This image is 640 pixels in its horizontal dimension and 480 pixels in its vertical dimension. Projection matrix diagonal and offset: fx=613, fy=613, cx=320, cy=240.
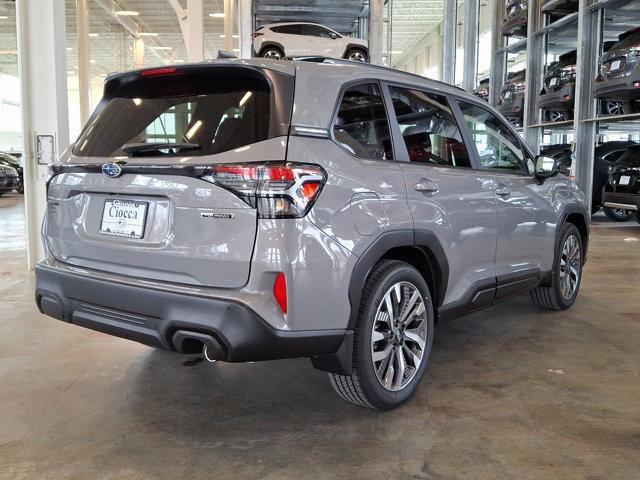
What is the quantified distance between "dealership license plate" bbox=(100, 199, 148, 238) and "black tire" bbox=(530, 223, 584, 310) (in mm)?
3132

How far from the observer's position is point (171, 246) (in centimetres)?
243

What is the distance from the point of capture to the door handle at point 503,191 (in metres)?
3.65

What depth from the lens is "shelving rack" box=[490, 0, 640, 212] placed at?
11109mm

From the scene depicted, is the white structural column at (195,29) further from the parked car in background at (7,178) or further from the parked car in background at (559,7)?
the parked car in background at (7,178)

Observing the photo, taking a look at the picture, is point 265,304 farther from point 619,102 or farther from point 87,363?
point 619,102

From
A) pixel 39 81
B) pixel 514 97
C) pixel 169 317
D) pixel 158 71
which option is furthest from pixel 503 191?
pixel 514 97

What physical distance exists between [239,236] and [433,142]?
1.42m

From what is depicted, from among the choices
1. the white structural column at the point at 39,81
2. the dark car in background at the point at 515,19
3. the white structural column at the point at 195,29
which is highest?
the dark car in background at the point at 515,19

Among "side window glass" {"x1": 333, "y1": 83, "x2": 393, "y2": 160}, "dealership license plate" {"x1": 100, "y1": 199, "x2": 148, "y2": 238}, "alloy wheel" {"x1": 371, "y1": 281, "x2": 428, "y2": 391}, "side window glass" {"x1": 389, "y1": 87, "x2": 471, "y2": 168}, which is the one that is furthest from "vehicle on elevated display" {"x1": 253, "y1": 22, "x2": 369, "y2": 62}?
"dealership license plate" {"x1": 100, "y1": 199, "x2": 148, "y2": 238}

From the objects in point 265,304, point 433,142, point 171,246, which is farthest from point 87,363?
point 433,142

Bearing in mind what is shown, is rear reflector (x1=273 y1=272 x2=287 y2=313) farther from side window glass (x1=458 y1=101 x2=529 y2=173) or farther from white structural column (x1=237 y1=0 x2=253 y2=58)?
white structural column (x1=237 y1=0 x2=253 y2=58)

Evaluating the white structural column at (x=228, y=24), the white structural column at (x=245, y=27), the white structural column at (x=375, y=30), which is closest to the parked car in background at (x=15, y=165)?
the white structural column at (x=228, y=24)

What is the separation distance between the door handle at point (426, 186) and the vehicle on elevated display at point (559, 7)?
10.7 m

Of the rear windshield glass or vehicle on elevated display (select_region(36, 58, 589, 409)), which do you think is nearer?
vehicle on elevated display (select_region(36, 58, 589, 409))
